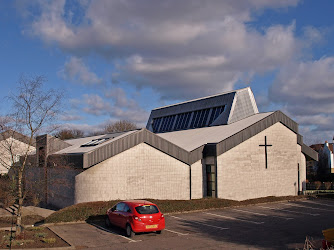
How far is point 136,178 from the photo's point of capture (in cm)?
2355

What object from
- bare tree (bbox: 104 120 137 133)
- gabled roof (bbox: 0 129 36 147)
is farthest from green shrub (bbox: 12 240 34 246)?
bare tree (bbox: 104 120 137 133)

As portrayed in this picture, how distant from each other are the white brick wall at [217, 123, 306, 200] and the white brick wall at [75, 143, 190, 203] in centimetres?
338

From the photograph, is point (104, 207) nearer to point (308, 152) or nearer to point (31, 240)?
point (31, 240)

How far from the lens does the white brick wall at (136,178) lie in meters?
22.2

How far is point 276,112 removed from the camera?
1176 inches

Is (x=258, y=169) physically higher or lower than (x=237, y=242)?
higher

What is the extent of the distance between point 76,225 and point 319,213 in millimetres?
15008

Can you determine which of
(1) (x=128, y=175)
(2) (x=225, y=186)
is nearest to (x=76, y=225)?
(1) (x=128, y=175)

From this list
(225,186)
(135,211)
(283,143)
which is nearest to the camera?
(135,211)

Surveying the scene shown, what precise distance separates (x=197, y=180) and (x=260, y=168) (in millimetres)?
5883

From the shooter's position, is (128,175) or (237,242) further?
(128,175)

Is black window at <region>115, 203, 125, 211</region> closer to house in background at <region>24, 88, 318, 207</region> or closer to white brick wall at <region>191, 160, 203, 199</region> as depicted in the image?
house in background at <region>24, 88, 318, 207</region>

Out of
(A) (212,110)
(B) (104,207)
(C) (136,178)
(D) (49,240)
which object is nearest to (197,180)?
(C) (136,178)

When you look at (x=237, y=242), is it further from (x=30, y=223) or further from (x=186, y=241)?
(x=30, y=223)
